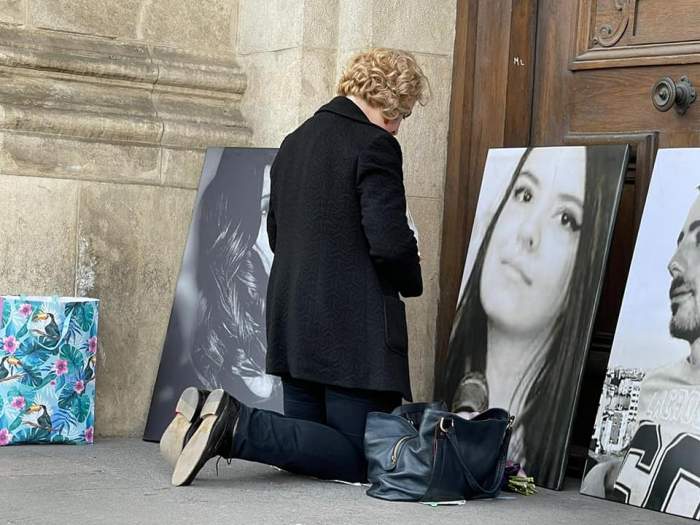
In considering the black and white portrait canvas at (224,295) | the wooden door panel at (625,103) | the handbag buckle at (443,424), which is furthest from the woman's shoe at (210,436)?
the wooden door panel at (625,103)

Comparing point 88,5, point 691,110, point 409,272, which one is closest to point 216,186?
point 88,5

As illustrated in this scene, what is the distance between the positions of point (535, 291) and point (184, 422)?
139cm

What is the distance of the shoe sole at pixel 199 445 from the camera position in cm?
432

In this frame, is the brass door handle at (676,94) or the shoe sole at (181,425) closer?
the shoe sole at (181,425)

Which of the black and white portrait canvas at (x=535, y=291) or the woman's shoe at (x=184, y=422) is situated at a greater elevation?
the black and white portrait canvas at (x=535, y=291)

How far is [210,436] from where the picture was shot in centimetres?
431

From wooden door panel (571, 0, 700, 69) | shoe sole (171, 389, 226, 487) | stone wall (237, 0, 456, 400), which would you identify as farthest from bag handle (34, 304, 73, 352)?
wooden door panel (571, 0, 700, 69)

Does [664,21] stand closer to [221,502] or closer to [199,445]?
[199,445]

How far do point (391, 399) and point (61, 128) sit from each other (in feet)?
5.88

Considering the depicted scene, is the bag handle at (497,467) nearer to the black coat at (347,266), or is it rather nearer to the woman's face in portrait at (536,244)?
A: the black coat at (347,266)

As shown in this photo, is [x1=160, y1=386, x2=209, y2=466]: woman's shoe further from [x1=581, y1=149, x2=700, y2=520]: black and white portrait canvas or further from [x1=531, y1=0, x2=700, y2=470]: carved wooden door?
[x1=531, y1=0, x2=700, y2=470]: carved wooden door

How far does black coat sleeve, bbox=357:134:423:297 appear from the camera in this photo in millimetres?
4402

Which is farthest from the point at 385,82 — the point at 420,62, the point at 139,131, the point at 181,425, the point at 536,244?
the point at 139,131

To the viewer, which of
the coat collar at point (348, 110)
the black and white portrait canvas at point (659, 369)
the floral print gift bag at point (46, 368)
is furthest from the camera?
the floral print gift bag at point (46, 368)
